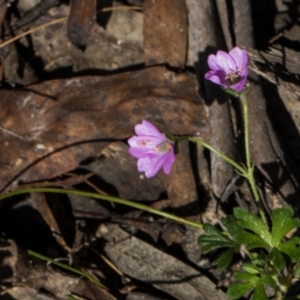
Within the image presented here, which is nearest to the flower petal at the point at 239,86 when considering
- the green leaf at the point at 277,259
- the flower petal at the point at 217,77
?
the flower petal at the point at 217,77

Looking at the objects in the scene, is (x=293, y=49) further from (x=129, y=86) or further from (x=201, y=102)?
(x=129, y=86)

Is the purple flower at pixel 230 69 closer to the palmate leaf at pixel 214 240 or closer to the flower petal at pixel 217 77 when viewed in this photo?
the flower petal at pixel 217 77

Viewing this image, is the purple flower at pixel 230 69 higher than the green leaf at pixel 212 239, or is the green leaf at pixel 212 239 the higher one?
the purple flower at pixel 230 69

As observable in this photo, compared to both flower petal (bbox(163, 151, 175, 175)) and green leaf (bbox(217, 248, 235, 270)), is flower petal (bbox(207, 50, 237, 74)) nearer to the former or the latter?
flower petal (bbox(163, 151, 175, 175))

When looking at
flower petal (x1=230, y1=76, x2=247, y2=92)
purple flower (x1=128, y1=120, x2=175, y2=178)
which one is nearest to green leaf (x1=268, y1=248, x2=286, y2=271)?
purple flower (x1=128, y1=120, x2=175, y2=178)

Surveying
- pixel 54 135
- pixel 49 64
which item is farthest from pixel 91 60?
pixel 54 135

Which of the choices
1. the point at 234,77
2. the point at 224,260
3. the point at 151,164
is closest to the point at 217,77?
the point at 234,77
